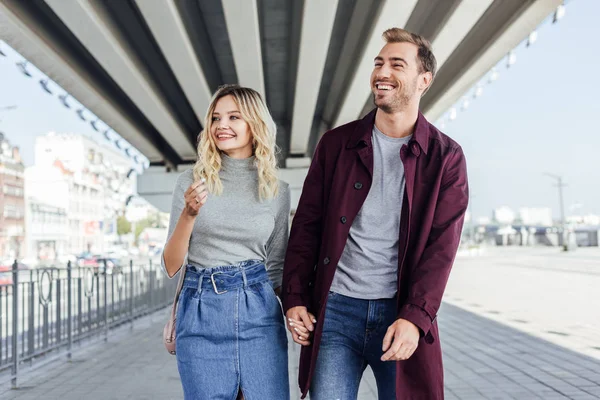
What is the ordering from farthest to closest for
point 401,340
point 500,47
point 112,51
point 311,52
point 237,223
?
point 311,52 < point 112,51 < point 500,47 < point 237,223 < point 401,340

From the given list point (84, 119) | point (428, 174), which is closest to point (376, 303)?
point (428, 174)

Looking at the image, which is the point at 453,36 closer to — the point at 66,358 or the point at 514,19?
the point at 514,19

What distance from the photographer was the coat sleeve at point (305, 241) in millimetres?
2668

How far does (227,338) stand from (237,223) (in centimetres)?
Result: 47

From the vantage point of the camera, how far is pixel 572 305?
47.8ft

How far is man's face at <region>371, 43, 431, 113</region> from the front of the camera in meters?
2.60

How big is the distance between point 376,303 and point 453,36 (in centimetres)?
747

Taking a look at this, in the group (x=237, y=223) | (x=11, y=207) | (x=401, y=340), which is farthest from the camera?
(x=11, y=207)

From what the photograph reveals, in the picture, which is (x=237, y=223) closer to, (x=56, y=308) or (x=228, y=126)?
(x=228, y=126)

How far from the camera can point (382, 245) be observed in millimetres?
2594

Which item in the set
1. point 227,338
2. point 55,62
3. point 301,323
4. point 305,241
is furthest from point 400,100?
point 55,62

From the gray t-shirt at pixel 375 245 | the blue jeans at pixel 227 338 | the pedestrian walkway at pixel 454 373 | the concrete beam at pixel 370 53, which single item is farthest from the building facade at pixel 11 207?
the gray t-shirt at pixel 375 245

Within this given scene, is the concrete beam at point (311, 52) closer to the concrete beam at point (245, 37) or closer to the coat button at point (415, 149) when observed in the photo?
the concrete beam at point (245, 37)

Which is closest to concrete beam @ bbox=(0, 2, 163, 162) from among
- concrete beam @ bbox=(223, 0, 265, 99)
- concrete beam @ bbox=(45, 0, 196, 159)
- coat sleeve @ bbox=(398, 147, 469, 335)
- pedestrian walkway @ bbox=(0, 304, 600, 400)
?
concrete beam @ bbox=(45, 0, 196, 159)
